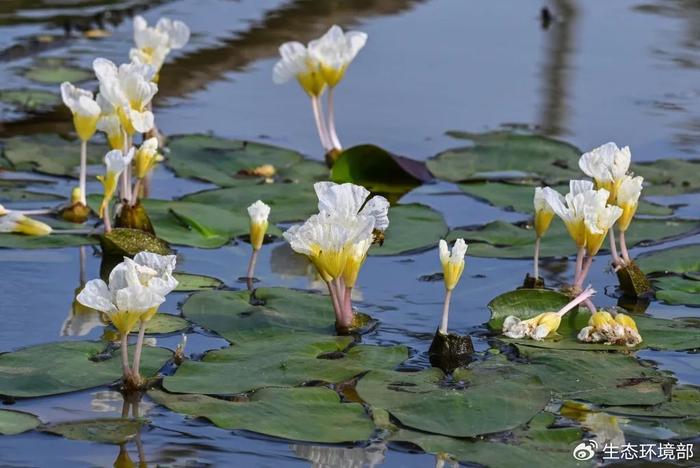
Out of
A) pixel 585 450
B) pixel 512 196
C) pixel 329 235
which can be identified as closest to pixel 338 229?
pixel 329 235

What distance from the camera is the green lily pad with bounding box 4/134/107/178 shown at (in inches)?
149

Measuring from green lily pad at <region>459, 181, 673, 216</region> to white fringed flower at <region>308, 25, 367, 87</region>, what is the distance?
0.48 m

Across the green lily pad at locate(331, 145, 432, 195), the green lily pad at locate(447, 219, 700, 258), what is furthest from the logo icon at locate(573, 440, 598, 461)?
the green lily pad at locate(331, 145, 432, 195)

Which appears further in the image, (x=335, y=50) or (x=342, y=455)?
(x=335, y=50)

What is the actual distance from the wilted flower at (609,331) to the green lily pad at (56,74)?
8.52 ft

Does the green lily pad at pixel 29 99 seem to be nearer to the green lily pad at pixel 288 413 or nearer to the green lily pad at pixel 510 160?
the green lily pad at pixel 510 160

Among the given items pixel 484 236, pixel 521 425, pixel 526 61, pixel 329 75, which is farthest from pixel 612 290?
pixel 526 61

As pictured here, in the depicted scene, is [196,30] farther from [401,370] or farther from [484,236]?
[401,370]

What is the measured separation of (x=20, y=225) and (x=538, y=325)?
1.28 meters

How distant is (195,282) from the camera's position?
2971mm

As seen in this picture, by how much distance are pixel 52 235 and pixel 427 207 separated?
0.97 meters

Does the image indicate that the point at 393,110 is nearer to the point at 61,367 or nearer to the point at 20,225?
the point at 20,225

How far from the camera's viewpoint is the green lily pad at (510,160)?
3914 millimetres

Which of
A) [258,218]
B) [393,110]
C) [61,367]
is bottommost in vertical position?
[393,110]
